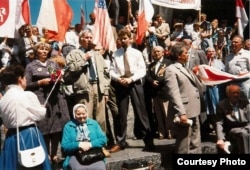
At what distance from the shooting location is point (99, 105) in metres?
6.59

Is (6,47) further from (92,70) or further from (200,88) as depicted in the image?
(200,88)

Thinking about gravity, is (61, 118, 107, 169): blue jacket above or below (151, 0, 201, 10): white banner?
below

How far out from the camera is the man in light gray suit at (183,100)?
229 inches

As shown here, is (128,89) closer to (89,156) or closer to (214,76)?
(214,76)

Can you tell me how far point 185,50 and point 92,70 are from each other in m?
1.35

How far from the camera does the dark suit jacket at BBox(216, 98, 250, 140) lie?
576 cm

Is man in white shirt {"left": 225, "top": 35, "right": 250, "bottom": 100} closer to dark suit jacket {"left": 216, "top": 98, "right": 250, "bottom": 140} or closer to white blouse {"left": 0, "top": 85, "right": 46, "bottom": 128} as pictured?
dark suit jacket {"left": 216, "top": 98, "right": 250, "bottom": 140}

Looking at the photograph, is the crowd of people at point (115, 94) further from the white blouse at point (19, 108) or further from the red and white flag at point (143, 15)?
the red and white flag at point (143, 15)

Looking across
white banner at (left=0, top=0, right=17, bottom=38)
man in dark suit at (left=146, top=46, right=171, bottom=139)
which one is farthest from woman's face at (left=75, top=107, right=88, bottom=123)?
white banner at (left=0, top=0, right=17, bottom=38)

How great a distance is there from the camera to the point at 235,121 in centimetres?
578

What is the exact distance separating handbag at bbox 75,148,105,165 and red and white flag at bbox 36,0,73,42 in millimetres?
2185

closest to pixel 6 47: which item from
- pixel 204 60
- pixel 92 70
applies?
pixel 92 70

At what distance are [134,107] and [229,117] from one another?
149cm

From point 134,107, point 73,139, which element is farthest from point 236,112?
point 73,139
